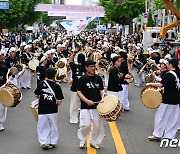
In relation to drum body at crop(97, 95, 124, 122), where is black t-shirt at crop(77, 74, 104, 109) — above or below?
above

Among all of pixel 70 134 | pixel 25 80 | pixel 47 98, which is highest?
pixel 47 98

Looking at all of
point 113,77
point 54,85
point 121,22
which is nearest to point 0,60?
point 113,77

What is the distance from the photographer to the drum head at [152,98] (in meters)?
9.28

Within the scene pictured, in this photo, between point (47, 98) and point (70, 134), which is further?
point (70, 134)

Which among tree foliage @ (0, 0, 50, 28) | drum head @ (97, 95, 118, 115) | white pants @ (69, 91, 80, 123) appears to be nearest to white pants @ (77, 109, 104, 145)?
drum head @ (97, 95, 118, 115)

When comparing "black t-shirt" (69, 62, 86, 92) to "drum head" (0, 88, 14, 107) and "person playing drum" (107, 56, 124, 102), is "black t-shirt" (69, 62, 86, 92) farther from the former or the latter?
"drum head" (0, 88, 14, 107)

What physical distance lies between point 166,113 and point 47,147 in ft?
8.27

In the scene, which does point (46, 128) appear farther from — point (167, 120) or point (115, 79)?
point (115, 79)

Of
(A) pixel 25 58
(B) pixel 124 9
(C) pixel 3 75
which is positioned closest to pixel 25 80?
(A) pixel 25 58

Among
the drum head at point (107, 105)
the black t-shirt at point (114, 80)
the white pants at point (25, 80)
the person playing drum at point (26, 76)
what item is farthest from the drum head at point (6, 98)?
the white pants at point (25, 80)

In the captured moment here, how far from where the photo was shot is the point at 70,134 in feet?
33.1

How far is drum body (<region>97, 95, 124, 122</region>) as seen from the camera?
8.24 meters

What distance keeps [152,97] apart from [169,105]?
391 mm

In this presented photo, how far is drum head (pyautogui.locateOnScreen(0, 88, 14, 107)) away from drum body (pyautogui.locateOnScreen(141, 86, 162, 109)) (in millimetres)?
2848
